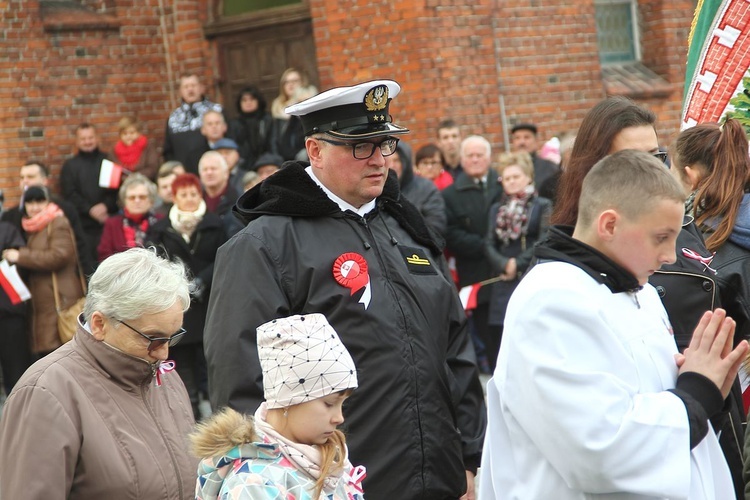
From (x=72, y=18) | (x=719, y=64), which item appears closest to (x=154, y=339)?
(x=719, y=64)

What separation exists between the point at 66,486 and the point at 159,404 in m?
0.49

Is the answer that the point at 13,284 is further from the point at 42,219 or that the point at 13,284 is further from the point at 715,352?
the point at 715,352

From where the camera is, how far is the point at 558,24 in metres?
11.8

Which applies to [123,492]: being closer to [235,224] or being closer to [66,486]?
[66,486]

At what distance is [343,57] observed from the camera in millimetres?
11242

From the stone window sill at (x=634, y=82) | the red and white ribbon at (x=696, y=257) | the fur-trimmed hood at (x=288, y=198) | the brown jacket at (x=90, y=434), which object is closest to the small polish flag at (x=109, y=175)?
the stone window sill at (x=634, y=82)

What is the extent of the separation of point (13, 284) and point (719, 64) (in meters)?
6.58

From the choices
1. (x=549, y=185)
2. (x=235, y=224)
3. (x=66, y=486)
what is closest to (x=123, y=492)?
(x=66, y=486)

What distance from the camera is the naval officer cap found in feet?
13.3

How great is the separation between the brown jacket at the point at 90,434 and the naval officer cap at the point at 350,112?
1055mm

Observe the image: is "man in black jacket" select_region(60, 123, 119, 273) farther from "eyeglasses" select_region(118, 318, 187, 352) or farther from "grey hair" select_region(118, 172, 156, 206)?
"eyeglasses" select_region(118, 318, 187, 352)

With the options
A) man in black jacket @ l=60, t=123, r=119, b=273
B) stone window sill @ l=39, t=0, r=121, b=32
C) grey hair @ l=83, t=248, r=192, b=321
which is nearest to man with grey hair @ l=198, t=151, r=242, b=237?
man in black jacket @ l=60, t=123, r=119, b=273

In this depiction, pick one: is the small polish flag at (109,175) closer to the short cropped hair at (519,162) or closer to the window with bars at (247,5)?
the window with bars at (247,5)

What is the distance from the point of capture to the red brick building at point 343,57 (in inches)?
434
